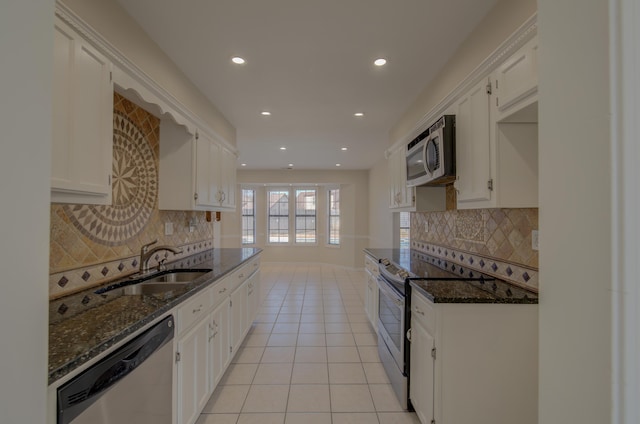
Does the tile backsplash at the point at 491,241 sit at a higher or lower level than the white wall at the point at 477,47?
lower

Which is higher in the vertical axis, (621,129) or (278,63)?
(278,63)

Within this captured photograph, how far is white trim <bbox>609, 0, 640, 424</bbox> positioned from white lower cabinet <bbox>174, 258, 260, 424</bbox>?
5.66 feet

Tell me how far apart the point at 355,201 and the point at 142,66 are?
20.2ft

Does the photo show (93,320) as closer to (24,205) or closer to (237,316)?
(24,205)

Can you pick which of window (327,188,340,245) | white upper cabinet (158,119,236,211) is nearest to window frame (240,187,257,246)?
window (327,188,340,245)

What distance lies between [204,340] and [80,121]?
147 cm

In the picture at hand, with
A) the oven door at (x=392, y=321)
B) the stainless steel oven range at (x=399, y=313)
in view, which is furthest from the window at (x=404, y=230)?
the oven door at (x=392, y=321)

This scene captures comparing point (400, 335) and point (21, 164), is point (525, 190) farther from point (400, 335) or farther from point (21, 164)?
point (21, 164)

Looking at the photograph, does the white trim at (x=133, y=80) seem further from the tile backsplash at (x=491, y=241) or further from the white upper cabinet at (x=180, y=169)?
the tile backsplash at (x=491, y=241)

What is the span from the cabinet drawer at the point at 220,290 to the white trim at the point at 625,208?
6.96 ft

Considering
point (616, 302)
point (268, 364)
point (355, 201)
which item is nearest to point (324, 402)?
point (268, 364)

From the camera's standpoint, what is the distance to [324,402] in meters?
2.21

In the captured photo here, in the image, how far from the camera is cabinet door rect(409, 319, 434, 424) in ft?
5.63

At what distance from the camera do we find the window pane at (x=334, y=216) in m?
8.21
